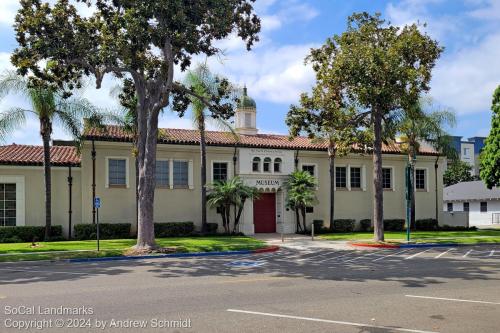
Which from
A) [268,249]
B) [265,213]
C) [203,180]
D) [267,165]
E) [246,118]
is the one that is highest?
[246,118]

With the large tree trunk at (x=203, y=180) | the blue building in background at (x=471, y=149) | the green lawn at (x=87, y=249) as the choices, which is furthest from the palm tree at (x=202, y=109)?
the blue building in background at (x=471, y=149)

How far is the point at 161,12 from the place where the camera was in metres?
17.4

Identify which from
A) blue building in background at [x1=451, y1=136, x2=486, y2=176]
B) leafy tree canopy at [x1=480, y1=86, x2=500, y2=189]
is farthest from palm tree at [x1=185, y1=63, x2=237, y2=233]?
blue building in background at [x1=451, y1=136, x2=486, y2=176]

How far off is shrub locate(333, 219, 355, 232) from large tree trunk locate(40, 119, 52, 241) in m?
16.4

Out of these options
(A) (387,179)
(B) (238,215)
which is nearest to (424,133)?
(A) (387,179)

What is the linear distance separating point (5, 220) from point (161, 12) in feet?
49.7

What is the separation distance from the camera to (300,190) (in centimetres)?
2973

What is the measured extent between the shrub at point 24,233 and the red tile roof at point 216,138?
506cm

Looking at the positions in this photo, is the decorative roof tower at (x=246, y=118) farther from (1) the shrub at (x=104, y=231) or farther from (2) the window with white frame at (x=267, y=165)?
(1) the shrub at (x=104, y=231)

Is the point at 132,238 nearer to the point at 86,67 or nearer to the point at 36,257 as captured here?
the point at 36,257

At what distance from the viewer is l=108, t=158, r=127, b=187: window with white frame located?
27875 millimetres

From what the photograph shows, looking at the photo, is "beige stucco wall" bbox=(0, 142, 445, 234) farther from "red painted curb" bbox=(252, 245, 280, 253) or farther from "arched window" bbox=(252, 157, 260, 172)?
"red painted curb" bbox=(252, 245, 280, 253)

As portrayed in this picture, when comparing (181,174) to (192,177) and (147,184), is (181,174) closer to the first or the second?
(192,177)

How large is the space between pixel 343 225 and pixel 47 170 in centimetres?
1738
